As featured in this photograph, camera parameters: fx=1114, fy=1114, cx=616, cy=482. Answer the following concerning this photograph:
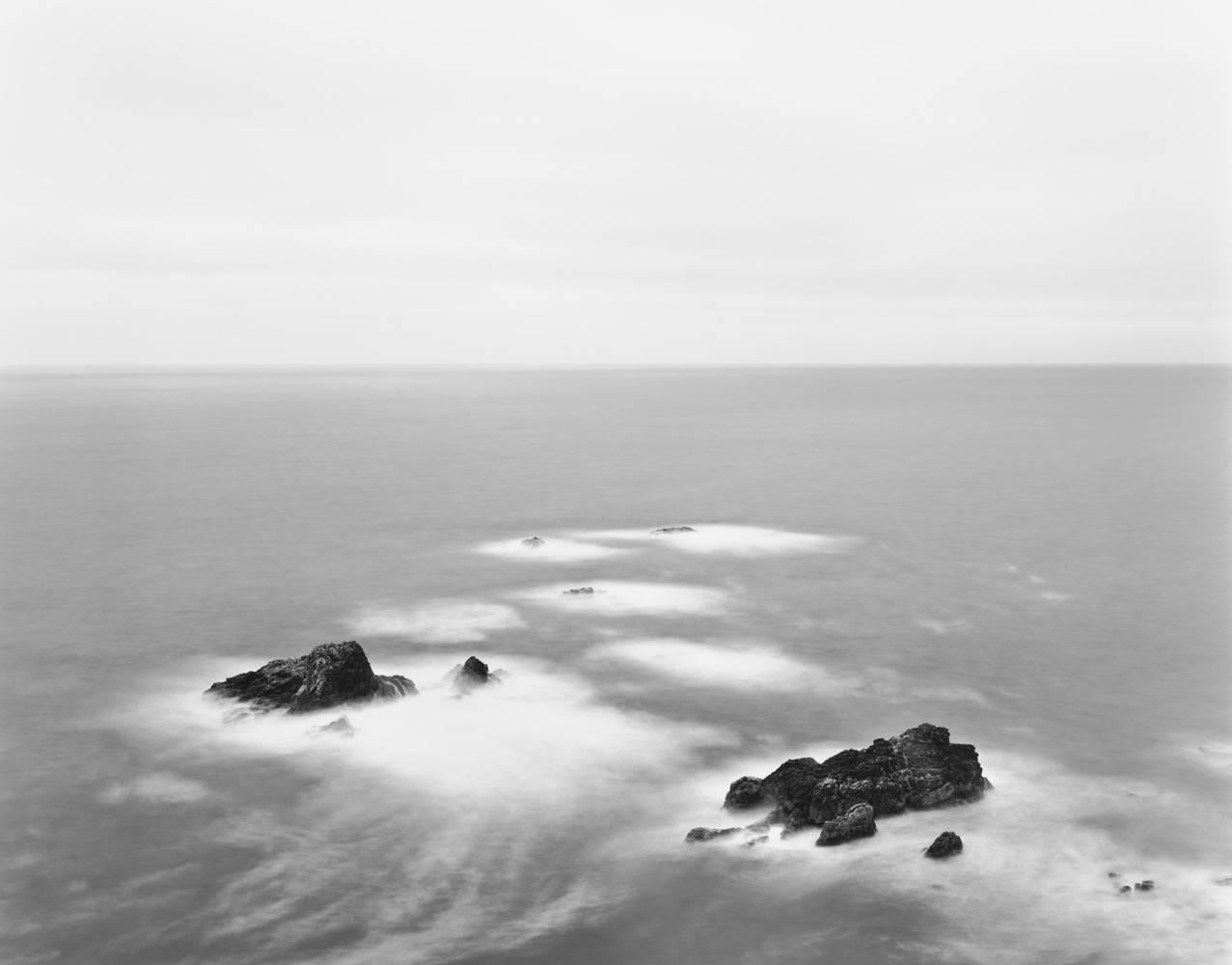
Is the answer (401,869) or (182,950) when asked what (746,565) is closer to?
→ (401,869)

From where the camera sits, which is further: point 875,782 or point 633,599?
point 633,599

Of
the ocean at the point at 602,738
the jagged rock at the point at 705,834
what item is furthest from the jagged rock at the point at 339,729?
the jagged rock at the point at 705,834

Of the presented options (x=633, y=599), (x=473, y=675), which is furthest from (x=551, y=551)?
(x=473, y=675)

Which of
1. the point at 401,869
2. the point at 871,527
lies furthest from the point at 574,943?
the point at 871,527

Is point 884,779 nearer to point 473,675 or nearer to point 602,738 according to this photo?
point 602,738

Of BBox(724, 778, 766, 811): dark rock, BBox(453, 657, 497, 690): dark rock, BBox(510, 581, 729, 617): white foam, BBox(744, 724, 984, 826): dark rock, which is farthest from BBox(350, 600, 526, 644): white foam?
BBox(744, 724, 984, 826): dark rock

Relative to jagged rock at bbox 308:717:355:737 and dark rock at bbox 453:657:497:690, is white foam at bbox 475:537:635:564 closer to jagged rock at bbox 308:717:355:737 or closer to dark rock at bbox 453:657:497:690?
dark rock at bbox 453:657:497:690

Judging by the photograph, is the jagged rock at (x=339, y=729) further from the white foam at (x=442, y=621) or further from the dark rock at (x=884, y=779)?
the dark rock at (x=884, y=779)
